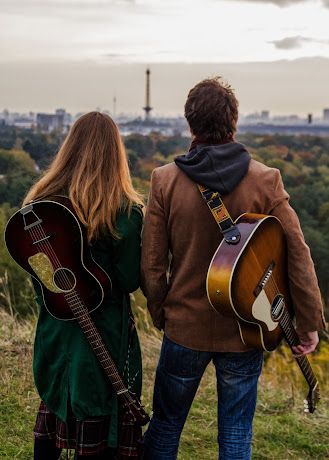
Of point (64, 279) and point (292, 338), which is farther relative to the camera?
point (292, 338)

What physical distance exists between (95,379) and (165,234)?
629mm

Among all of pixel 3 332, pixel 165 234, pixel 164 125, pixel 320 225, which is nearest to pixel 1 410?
pixel 3 332

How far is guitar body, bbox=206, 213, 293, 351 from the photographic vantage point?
224cm

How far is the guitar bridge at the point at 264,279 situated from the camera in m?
2.31

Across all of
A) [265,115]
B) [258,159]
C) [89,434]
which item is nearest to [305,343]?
[89,434]

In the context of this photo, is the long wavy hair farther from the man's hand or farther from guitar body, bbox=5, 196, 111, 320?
the man's hand

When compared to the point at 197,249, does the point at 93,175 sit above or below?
above

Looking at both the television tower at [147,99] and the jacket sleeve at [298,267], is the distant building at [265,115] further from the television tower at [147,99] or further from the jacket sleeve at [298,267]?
the jacket sleeve at [298,267]

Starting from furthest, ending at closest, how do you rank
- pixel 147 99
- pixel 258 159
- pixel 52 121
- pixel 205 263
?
pixel 147 99
pixel 52 121
pixel 258 159
pixel 205 263

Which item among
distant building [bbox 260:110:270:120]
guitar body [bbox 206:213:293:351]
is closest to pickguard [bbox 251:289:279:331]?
guitar body [bbox 206:213:293:351]

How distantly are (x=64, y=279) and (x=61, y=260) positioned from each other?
0.24 feet

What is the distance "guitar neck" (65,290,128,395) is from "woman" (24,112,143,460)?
5 cm

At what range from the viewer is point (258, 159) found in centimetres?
4428

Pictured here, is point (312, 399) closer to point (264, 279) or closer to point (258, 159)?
point (264, 279)
